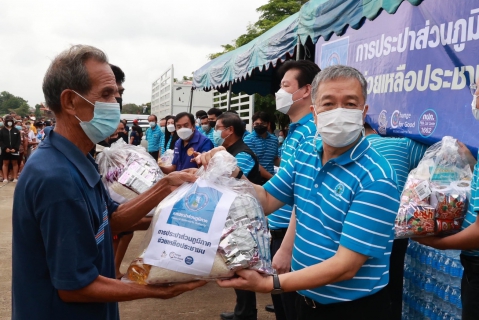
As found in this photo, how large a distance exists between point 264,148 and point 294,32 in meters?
1.76

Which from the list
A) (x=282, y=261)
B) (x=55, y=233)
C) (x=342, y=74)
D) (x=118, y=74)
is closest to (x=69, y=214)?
(x=55, y=233)

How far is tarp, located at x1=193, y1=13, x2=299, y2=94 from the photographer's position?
17.0 feet

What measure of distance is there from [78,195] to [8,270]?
176 inches

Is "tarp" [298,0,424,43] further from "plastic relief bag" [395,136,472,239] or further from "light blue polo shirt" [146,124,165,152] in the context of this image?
"light blue polo shirt" [146,124,165,152]

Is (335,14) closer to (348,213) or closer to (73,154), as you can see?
(348,213)

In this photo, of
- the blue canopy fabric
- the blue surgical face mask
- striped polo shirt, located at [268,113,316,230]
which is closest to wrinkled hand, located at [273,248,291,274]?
striped polo shirt, located at [268,113,316,230]

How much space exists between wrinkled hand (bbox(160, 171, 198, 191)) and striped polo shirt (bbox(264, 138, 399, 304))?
483mm

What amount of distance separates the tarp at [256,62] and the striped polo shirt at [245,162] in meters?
1.98

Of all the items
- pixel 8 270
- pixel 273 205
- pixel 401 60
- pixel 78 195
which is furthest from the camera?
pixel 8 270

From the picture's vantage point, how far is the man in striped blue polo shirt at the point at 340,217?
1545 mm

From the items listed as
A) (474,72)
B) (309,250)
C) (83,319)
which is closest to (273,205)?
(309,250)

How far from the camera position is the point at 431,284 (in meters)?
2.84

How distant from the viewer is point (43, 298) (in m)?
1.37

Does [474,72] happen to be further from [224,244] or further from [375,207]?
[224,244]
